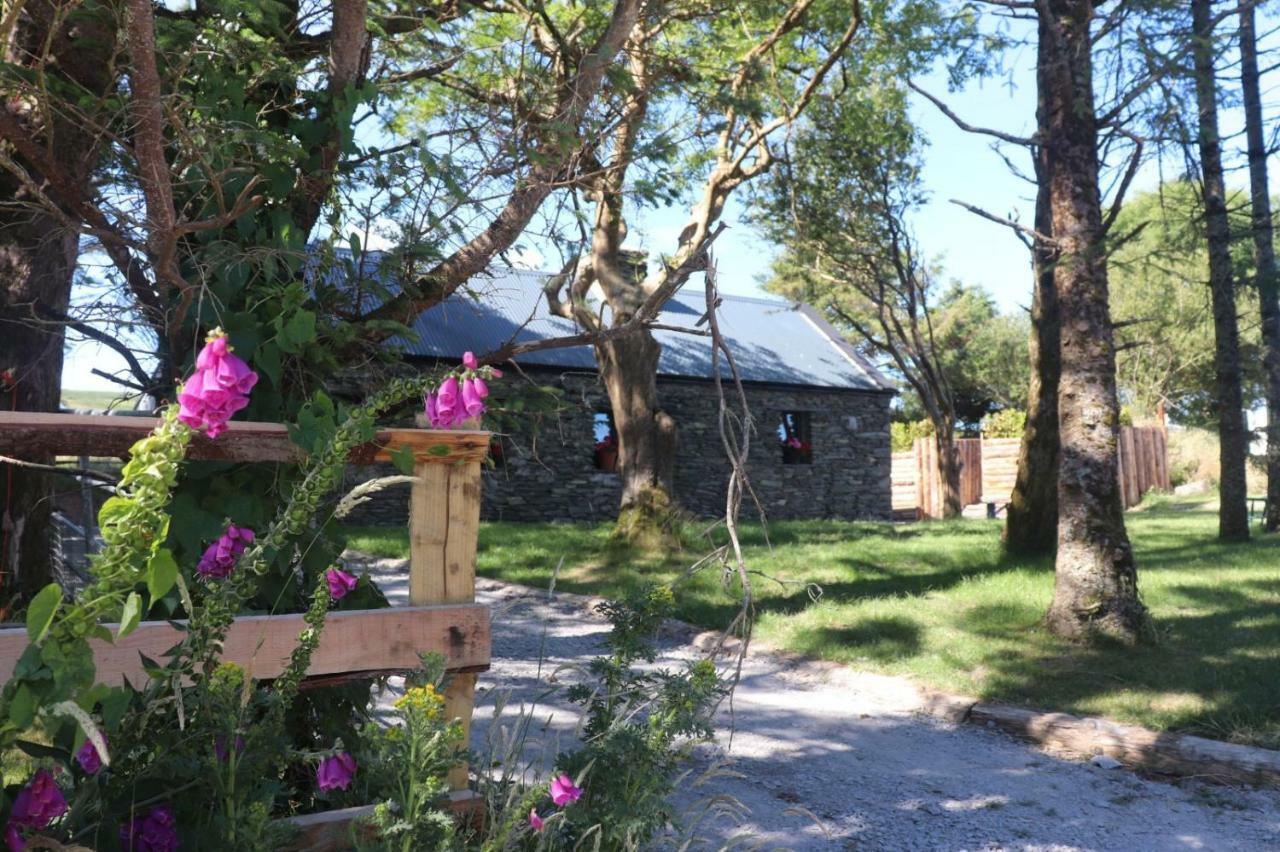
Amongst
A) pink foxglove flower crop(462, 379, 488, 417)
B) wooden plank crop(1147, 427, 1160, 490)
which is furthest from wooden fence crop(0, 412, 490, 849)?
wooden plank crop(1147, 427, 1160, 490)

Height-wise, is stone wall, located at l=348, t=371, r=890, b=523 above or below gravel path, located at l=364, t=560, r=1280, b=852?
above

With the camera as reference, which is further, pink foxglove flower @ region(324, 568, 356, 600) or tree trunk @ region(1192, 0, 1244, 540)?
tree trunk @ region(1192, 0, 1244, 540)

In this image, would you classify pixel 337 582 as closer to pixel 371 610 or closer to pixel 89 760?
pixel 371 610

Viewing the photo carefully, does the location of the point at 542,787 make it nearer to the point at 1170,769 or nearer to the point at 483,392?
the point at 483,392

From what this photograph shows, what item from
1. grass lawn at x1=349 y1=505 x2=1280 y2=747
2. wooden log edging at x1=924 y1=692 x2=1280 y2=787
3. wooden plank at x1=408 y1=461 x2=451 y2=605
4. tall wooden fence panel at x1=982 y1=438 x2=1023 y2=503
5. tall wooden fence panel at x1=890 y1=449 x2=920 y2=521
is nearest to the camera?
wooden plank at x1=408 y1=461 x2=451 y2=605

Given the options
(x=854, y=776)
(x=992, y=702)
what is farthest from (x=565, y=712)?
(x=992, y=702)

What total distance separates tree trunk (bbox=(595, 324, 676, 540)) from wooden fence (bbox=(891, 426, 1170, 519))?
46.4 feet

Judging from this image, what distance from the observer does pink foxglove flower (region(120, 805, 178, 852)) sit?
2156 mm

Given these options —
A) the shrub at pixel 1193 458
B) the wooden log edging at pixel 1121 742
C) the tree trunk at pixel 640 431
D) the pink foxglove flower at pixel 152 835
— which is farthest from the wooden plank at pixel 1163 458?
the pink foxglove flower at pixel 152 835

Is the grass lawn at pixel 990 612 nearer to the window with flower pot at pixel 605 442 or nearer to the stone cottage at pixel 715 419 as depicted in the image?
the stone cottage at pixel 715 419

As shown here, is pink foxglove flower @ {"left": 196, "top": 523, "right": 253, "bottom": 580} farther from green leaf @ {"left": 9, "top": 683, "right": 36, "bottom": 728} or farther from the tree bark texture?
the tree bark texture

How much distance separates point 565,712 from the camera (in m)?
6.13

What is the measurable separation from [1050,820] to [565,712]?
2725 mm

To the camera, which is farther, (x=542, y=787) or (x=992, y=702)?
(x=992, y=702)
